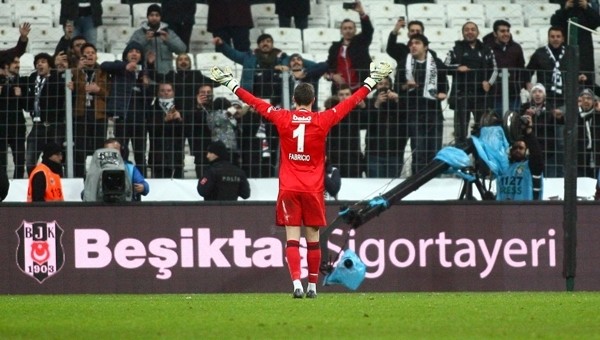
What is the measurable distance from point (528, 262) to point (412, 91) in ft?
8.28

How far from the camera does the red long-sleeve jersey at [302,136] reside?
13344 millimetres

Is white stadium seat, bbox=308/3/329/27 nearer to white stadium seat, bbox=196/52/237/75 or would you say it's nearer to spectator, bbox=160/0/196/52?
white stadium seat, bbox=196/52/237/75

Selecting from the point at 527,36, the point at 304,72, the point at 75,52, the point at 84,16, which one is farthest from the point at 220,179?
the point at 527,36

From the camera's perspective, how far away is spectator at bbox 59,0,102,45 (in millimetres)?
21594

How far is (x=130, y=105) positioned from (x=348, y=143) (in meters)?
2.70

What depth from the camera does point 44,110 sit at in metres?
17.6

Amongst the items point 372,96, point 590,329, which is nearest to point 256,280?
point 372,96

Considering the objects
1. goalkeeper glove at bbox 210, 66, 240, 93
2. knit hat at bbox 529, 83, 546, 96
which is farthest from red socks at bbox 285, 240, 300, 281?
knit hat at bbox 529, 83, 546, 96

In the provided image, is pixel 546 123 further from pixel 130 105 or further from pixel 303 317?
pixel 303 317

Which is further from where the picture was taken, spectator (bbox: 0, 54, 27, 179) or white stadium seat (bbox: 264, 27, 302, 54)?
white stadium seat (bbox: 264, 27, 302, 54)

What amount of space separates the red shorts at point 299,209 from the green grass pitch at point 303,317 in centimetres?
74

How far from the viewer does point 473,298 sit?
14.0 meters

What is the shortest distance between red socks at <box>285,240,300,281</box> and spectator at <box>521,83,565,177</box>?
18.0 feet

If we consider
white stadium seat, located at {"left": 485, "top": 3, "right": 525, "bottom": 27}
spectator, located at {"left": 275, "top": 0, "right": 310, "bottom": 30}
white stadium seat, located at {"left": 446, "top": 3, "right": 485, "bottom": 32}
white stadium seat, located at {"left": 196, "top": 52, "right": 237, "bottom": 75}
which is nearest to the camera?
white stadium seat, located at {"left": 196, "top": 52, "right": 237, "bottom": 75}
